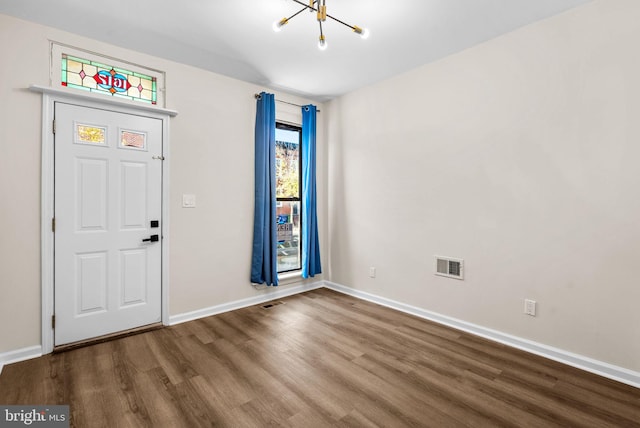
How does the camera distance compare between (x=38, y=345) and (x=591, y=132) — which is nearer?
(x=591, y=132)

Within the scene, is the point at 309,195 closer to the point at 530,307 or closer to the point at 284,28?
the point at 284,28

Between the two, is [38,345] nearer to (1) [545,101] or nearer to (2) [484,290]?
(2) [484,290]

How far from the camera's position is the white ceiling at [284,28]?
2.41 metres

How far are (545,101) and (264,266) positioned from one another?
3287 millimetres

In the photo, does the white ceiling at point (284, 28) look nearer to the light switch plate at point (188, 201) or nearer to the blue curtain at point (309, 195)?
the blue curtain at point (309, 195)

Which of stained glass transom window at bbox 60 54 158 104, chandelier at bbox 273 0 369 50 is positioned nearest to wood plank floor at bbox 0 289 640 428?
stained glass transom window at bbox 60 54 158 104

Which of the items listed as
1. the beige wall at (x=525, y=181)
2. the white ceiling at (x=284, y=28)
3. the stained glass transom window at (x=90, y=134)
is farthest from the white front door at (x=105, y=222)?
the beige wall at (x=525, y=181)

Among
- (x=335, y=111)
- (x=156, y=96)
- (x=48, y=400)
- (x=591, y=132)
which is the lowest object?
(x=48, y=400)

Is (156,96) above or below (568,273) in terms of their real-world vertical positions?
above

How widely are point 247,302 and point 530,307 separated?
2975mm

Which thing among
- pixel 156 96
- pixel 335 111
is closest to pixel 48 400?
pixel 156 96

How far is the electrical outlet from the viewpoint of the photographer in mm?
2680

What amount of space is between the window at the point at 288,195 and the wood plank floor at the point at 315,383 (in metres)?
1.49

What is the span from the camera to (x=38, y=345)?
8.47 ft
